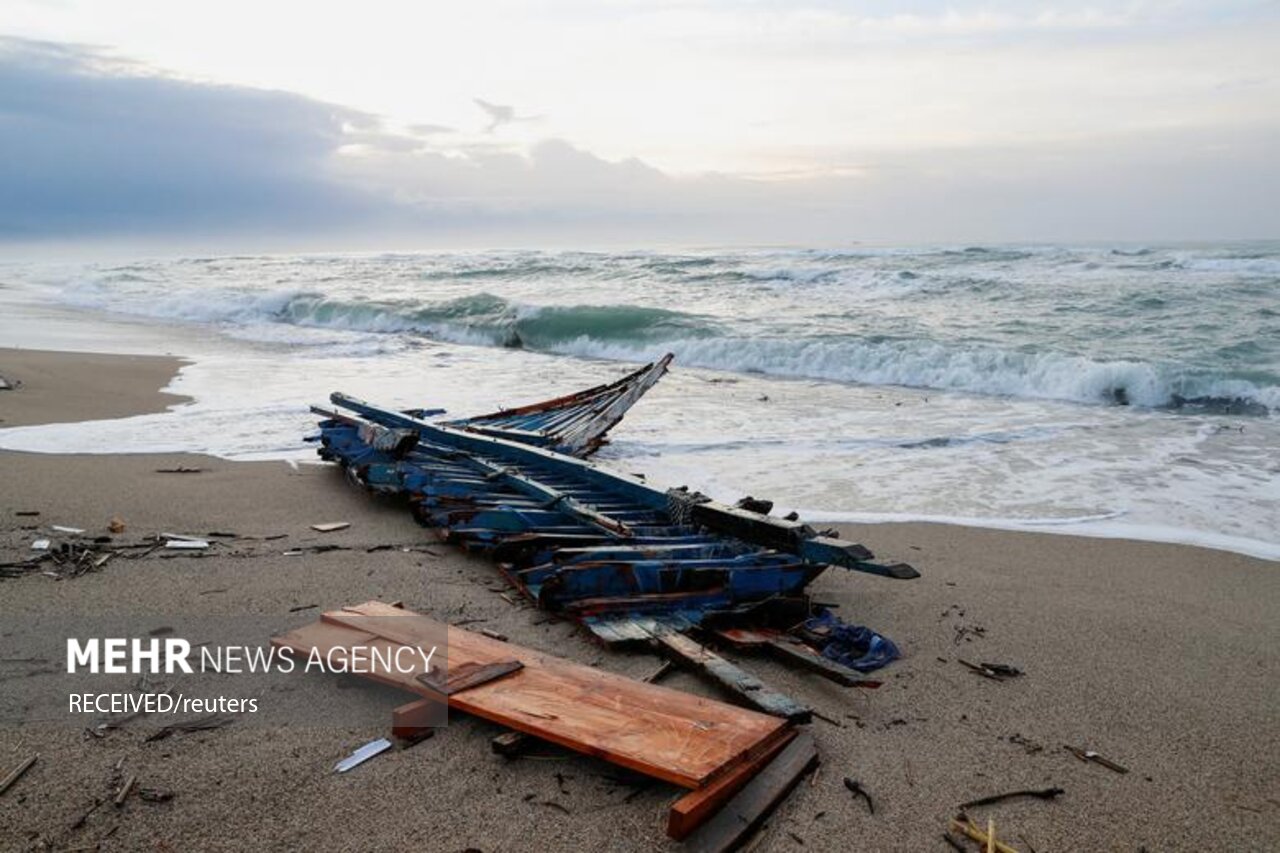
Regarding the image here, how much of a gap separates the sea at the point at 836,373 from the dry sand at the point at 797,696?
167 centimetres

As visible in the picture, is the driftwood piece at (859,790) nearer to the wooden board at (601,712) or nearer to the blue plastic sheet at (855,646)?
the wooden board at (601,712)

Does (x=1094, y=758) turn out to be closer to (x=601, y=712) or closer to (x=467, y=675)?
(x=601, y=712)

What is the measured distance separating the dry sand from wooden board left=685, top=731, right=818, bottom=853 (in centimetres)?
7

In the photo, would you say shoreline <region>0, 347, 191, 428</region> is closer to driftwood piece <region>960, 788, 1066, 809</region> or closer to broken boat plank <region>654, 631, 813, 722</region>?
broken boat plank <region>654, 631, 813, 722</region>

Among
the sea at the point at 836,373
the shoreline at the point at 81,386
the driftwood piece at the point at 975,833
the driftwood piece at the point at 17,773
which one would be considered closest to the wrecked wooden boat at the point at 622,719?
the driftwood piece at the point at 975,833

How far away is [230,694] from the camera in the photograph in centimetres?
340

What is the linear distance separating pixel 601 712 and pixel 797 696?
0.96 meters

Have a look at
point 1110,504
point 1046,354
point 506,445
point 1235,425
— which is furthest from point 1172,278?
point 506,445

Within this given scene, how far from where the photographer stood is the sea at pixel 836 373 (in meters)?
7.44

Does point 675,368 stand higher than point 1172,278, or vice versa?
point 1172,278

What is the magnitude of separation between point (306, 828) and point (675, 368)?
47.1 ft

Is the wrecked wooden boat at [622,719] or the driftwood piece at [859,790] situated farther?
the driftwood piece at [859,790]

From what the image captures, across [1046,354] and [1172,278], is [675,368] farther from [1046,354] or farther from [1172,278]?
[1172,278]

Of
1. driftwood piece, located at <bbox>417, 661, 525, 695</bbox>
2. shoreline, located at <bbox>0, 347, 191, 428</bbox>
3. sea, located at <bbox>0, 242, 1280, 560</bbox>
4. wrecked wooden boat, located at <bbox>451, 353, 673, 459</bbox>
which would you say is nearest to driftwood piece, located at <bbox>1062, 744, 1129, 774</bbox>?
driftwood piece, located at <bbox>417, 661, 525, 695</bbox>
